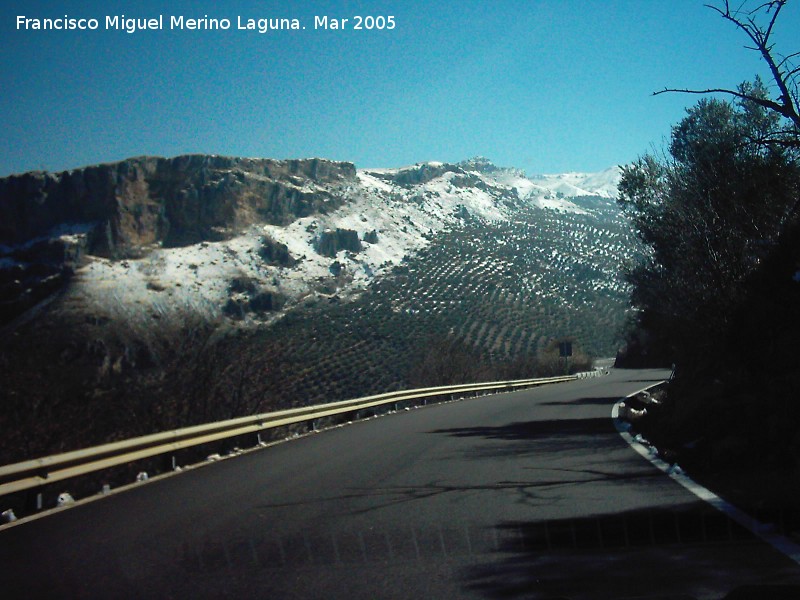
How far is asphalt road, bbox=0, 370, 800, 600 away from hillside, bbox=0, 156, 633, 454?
19.9 feet

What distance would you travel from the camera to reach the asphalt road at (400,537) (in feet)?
21.1

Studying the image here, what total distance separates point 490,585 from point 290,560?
68.1 inches

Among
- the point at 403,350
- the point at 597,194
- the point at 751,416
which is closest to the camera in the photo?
the point at 751,416

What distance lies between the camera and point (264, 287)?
7281 cm

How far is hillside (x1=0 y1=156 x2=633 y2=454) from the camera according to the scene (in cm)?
2123

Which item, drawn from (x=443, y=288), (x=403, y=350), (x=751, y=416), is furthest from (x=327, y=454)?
(x=443, y=288)

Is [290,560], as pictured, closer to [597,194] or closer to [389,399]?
[389,399]

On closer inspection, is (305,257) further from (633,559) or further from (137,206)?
(633,559)

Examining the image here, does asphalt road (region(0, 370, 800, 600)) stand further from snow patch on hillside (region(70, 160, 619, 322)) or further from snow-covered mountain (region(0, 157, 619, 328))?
snow-covered mountain (region(0, 157, 619, 328))

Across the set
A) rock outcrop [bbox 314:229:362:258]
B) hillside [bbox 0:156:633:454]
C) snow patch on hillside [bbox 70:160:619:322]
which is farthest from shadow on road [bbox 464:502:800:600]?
rock outcrop [bbox 314:229:362:258]

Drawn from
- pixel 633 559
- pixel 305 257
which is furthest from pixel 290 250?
pixel 633 559

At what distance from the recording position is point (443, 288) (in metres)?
73.2

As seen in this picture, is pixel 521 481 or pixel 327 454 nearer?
pixel 521 481

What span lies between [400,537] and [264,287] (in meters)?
65.7
